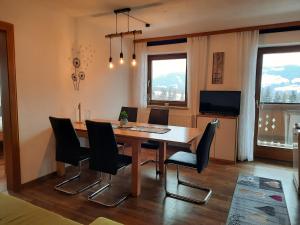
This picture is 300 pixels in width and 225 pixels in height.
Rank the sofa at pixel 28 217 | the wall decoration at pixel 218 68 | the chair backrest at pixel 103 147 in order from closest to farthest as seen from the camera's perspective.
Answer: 1. the sofa at pixel 28 217
2. the chair backrest at pixel 103 147
3. the wall decoration at pixel 218 68

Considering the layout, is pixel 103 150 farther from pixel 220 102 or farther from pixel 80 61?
pixel 220 102

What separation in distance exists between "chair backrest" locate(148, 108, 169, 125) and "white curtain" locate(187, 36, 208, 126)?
37.8 inches

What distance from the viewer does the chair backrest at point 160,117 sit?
3.99 metres

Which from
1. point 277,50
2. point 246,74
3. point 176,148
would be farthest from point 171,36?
point 176,148

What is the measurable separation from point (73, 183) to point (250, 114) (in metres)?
3.24

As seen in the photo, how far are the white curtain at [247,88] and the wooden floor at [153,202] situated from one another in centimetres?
68

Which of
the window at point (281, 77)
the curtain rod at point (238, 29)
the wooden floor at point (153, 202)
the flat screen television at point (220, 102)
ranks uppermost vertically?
the curtain rod at point (238, 29)

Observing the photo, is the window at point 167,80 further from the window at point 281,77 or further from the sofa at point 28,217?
the sofa at point 28,217

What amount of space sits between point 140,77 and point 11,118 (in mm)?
2947

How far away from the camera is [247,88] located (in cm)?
419

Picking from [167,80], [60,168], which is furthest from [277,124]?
[60,168]

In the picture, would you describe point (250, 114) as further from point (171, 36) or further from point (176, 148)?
point (171, 36)

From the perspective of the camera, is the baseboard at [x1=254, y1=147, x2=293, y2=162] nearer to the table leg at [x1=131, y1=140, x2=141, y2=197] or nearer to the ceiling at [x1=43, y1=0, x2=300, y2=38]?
the ceiling at [x1=43, y1=0, x2=300, y2=38]

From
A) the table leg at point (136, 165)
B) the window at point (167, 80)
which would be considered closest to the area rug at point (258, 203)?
the table leg at point (136, 165)
